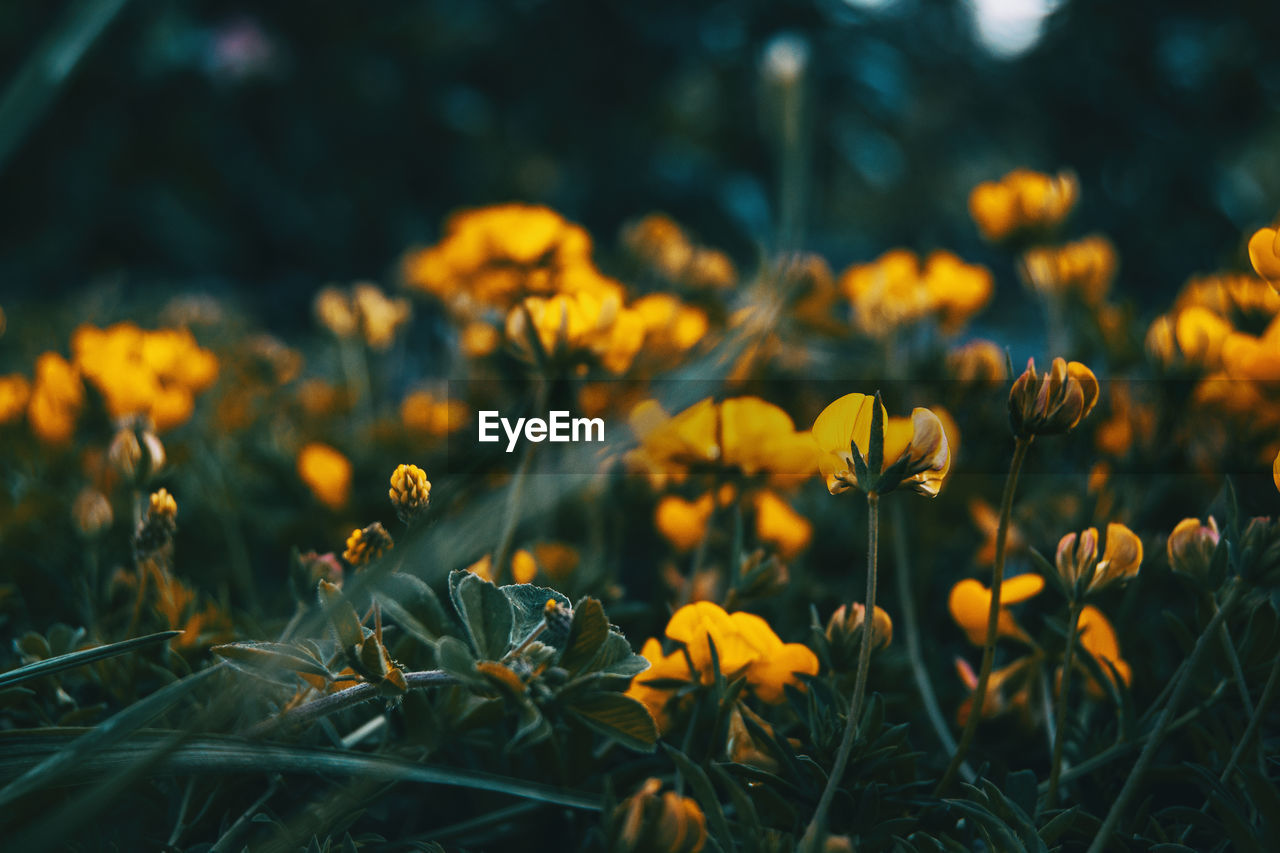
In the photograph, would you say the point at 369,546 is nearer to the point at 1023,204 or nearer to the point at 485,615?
the point at 485,615

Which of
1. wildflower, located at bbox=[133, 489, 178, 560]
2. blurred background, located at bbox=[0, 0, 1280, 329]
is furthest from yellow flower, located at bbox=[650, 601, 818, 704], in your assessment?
blurred background, located at bbox=[0, 0, 1280, 329]

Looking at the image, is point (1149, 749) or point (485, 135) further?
point (485, 135)

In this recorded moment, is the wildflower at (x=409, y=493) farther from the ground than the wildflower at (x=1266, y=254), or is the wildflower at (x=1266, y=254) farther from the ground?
the wildflower at (x=1266, y=254)

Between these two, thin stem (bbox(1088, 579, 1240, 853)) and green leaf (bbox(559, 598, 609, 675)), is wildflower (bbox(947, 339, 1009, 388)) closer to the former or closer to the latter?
thin stem (bbox(1088, 579, 1240, 853))

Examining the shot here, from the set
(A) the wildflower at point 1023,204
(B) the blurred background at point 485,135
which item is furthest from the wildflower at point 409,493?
(B) the blurred background at point 485,135

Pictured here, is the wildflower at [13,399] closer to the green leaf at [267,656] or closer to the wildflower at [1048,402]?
the green leaf at [267,656]

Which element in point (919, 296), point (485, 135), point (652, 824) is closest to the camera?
point (652, 824)

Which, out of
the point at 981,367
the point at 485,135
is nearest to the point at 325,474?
the point at 981,367
